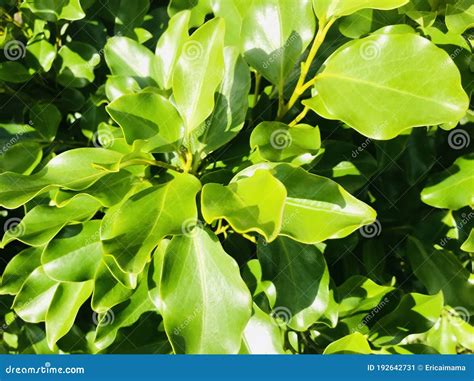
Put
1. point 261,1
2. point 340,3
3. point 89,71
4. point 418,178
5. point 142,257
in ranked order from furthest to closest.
A: point 89,71
point 418,178
point 261,1
point 340,3
point 142,257

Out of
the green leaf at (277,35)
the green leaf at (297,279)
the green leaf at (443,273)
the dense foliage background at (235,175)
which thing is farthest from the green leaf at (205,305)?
the green leaf at (443,273)

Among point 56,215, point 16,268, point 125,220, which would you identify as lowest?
point 16,268

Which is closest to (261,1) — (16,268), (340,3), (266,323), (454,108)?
(340,3)

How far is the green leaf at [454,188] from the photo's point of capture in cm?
154

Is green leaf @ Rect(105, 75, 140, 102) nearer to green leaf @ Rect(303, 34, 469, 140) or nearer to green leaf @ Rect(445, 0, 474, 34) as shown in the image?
green leaf @ Rect(303, 34, 469, 140)

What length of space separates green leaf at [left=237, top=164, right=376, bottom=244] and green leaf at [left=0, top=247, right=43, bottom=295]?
0.87m

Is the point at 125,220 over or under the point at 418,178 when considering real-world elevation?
over

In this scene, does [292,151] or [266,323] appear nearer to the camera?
[292,151]

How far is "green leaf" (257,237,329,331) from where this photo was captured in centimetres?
142

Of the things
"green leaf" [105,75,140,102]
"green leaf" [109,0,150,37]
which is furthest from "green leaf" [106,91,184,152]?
"green leaf" [109,0,150,37]

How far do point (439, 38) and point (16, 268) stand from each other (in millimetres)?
1412

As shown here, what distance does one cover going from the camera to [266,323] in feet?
4.92

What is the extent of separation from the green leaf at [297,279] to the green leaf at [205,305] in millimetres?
245

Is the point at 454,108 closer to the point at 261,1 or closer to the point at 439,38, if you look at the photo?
the point at 439,38
